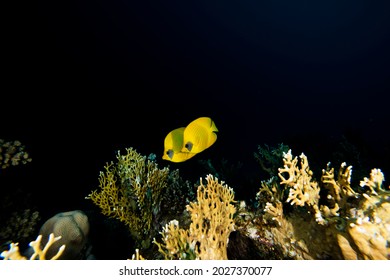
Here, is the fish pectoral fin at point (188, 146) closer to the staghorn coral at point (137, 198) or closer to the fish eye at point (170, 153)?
the fish eye at point (170, 153)

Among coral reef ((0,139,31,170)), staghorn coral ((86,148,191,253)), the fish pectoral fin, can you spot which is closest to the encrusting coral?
the fish pectoral fin

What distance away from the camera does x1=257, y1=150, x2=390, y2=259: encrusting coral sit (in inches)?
62.6

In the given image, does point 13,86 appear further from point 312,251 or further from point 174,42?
point 174,42

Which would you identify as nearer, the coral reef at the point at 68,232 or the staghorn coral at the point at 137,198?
the staghorn coral at the point at 137,198

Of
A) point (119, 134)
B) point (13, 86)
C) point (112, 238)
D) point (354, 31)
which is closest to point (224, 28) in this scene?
point (119, 134)

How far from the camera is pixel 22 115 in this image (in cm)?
1270

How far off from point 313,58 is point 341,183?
105m

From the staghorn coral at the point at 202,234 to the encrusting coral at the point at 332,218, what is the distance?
1.83 ft

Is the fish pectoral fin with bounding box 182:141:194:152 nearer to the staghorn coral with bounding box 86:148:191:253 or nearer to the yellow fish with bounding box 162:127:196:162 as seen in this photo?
the yellow fish with bounding box 162:127:196:162

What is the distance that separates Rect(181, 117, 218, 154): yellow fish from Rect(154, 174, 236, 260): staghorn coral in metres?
0.61

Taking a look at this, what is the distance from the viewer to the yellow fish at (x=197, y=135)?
83.0 inches

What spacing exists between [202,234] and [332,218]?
130 centimetres

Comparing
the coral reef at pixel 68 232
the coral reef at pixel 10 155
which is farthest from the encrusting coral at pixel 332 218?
the coral reef at pixel 10 155

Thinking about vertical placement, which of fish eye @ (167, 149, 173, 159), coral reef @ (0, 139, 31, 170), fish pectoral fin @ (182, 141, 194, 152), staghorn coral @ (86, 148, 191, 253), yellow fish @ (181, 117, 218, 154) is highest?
coral reef @ (0, 139, 31, 170)
